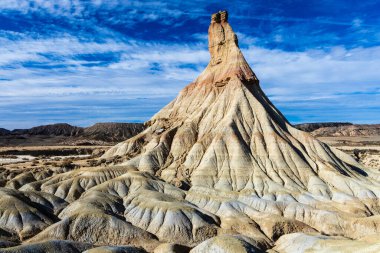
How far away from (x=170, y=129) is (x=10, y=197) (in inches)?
1702

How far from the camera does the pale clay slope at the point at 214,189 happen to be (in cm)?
5769

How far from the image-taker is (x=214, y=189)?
76.6 metres

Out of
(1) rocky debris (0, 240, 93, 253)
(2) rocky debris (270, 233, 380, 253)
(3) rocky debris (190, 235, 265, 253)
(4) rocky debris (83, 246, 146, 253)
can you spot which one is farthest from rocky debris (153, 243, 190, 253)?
(2) rocky debris (270, 233, 380, 253)

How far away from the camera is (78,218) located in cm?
5853

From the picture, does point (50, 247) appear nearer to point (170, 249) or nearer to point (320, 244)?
point (170, 249)

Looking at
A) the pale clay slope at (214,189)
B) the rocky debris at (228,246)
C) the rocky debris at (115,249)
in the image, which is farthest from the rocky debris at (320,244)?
Answer: the rocky debris at (115,249)

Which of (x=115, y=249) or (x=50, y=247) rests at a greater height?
(x=50, y=247)

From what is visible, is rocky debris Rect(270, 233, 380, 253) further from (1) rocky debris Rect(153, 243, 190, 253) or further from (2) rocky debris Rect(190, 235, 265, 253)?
(1) rocky debris Rect(153, 243, 190, 253)

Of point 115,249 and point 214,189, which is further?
point 214,189

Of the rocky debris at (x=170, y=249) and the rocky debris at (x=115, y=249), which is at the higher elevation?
the rocky debris at (x=115, y=249)

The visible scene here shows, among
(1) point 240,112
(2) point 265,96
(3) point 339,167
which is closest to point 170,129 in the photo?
(1) point 240,112

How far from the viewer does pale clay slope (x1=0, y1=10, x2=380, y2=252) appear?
57.7 metres

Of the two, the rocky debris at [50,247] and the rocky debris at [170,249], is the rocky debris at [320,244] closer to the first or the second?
the rocky debris at [170,249]

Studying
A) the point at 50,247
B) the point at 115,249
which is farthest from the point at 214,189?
the point at 50,247
